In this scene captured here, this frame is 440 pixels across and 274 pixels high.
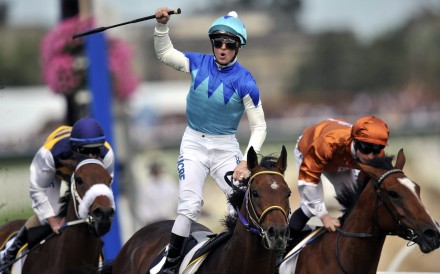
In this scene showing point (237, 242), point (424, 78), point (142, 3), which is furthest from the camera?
point (424, 78)

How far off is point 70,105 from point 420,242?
6.00 meters

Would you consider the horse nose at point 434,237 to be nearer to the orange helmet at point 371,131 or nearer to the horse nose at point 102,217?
the orange helmet at point 371,131

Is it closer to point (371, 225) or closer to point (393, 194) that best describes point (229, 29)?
point (393, 194)

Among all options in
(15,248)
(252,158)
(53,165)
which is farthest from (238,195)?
(15,248)

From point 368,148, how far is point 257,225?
1289 mm

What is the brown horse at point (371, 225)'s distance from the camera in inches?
236

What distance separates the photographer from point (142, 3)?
22219 millimetres

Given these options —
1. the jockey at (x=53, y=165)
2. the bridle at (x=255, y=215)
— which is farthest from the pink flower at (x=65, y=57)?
the bridle at (x=255, y=215)

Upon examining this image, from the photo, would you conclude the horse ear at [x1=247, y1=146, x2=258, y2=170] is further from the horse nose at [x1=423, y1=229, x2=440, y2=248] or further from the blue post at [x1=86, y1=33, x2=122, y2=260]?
the blue post at [x1=86, y1=33, x2=122, y2=260]

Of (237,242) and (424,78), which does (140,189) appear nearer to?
(237,242)

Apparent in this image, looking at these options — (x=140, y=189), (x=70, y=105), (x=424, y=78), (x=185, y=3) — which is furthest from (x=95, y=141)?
(x=424, y=78)

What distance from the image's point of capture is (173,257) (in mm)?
6422

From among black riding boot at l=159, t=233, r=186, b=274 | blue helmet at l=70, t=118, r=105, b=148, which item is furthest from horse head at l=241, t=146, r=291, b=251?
blue helmet at l=70, t=118, r=105, b=148

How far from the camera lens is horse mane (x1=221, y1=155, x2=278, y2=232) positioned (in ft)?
19.1
